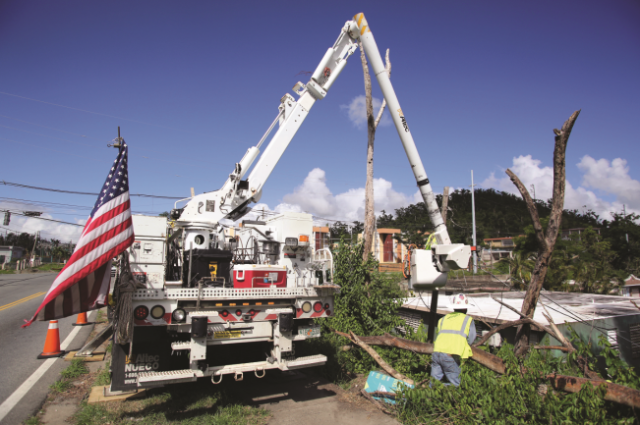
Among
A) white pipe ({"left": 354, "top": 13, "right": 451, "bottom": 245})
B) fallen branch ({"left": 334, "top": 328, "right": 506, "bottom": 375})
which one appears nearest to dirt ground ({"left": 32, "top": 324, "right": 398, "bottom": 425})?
fallen branch ({"left": 334, "top": 328, "right": 506, "bottom": 375})

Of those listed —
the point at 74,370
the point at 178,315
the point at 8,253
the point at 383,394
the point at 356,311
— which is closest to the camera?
the point at 178,315

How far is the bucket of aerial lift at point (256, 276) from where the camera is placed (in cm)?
592

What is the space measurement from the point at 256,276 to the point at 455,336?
117 inches

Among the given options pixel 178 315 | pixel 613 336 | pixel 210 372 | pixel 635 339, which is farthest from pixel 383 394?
pixel 635 339

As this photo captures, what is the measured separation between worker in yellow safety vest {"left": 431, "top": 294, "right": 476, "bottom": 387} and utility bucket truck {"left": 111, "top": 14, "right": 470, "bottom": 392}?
1579mm

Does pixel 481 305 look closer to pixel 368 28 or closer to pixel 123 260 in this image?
pixel 368 28

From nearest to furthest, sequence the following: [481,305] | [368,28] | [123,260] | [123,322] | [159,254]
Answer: [123,322]
[123,260]
[159,254]
[368,28]
[481,305]

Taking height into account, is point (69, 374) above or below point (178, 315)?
below

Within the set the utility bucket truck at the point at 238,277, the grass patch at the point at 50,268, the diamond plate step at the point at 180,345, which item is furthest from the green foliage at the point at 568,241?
the grass patch at the point at 50,268

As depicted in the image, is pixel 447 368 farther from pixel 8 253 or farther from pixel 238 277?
A: pixel 8 253

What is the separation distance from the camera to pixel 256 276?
6.00 m

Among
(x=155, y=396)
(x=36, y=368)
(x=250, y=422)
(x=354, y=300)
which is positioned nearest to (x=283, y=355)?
A: (x=250, y=422)

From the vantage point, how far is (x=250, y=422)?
4.92 meters

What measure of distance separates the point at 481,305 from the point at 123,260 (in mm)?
8658
